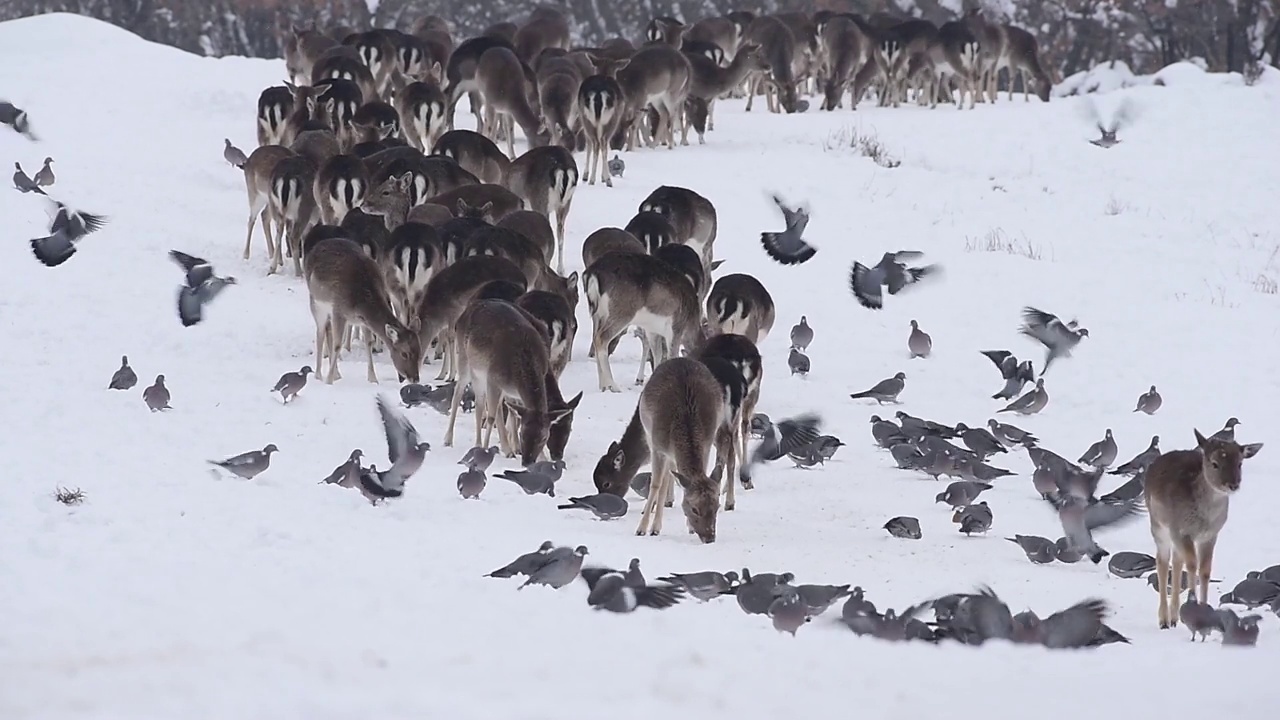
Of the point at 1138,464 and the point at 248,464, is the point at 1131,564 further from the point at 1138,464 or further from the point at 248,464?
the point at 248,464

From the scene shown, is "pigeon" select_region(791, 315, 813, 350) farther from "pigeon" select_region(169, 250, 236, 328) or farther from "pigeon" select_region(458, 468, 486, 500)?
"pigeon" select_region(458, 468, 486, 500)

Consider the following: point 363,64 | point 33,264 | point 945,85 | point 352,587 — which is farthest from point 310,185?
point 945,85

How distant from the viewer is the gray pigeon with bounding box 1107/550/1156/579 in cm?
902

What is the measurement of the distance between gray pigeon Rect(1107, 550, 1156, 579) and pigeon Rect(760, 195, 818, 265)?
27.3 ft

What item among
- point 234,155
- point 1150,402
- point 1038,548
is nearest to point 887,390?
point 1150,402

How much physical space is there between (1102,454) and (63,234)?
9.68 meters

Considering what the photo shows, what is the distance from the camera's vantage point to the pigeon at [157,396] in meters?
11.0

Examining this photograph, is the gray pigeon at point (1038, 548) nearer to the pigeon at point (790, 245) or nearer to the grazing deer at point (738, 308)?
the grazing deer at point (738, 308)

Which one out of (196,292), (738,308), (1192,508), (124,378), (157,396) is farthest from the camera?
(196,292)

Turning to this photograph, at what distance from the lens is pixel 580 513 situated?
9.73 metres

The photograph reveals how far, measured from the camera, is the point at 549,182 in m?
16.1

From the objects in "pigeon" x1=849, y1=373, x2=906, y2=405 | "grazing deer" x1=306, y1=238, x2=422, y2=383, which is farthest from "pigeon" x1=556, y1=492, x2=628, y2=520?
"pigeon" x1=849, y1=373, x2=906, y2=405

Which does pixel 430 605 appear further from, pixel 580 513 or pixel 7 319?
pixel 7 319

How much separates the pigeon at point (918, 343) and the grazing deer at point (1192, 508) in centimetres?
608
